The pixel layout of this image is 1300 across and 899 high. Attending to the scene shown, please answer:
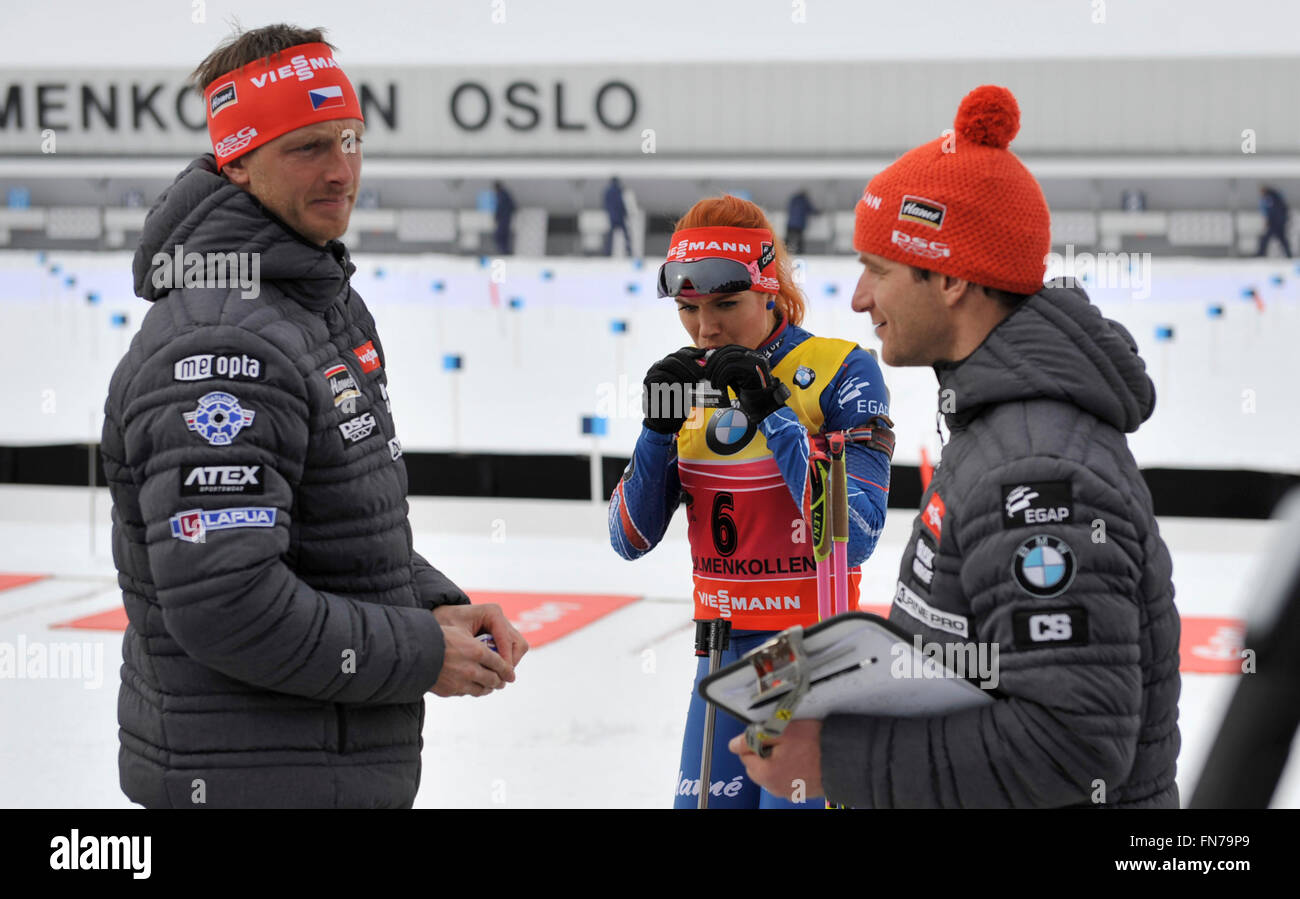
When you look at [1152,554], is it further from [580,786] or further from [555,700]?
[555,700]

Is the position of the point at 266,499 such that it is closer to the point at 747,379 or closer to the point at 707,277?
the point at 747,379

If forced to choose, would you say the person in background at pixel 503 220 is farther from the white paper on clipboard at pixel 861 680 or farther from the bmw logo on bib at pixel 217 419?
the white paper on clipboard at pixel 861 680

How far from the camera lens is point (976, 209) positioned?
1353 millimetres

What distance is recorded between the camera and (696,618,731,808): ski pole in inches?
90.2

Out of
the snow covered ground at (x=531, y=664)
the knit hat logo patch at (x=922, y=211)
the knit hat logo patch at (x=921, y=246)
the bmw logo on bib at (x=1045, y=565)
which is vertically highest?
the knit hat logo patch at (x=922, y=211)

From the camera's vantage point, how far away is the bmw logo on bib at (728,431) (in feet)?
7.95

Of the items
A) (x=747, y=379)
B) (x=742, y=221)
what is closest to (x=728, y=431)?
(x=747, y=379)

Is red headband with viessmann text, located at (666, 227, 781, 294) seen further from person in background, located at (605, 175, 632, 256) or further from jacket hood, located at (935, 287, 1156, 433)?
person in background, located at (605, 175, 632, 256)

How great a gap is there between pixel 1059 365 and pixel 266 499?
2.98 ft

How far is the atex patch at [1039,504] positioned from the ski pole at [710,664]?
3.90ft

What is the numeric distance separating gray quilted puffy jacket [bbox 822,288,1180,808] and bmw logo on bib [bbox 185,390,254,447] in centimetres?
77

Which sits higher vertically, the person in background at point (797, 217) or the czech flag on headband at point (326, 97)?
the person in background at point (797, 217)

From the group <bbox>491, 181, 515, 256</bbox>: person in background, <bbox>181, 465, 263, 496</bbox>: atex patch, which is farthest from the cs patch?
<bbox>491, 181, 515, 256</bbox>: person in background

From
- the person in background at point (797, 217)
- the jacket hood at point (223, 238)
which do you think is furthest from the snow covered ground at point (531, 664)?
the person in background at point (797, 217)
